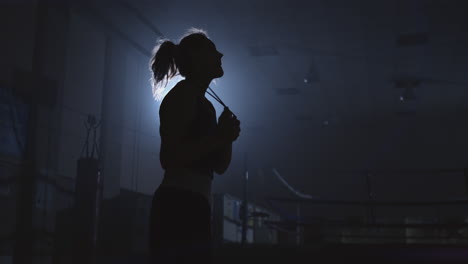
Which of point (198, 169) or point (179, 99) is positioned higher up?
point (179, 99)

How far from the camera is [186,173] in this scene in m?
1.42

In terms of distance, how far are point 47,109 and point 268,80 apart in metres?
4.36

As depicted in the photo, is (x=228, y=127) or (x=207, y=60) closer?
(x=228, y=127)

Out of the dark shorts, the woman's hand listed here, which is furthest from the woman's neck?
the dark shorts

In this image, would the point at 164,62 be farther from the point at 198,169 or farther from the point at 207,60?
the point at 198,169

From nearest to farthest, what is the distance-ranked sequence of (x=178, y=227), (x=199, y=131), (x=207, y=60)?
1. (x=178, y=227)
2. (x=199, y=131)
3. (x=207, y=60)

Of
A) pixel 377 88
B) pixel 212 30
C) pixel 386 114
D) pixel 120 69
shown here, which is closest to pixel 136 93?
A: pixel 120 69

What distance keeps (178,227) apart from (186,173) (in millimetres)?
168

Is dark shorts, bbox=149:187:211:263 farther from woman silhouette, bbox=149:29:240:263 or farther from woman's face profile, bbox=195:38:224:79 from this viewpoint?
woman's face profile, bbox=195:38:224:79

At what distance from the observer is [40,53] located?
4836 millimetres

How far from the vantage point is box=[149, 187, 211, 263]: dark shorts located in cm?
137

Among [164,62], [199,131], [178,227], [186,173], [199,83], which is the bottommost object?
[178,227]

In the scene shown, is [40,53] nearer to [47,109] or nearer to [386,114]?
[47,109]

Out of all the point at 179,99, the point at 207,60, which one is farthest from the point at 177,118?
the point at 207,60
